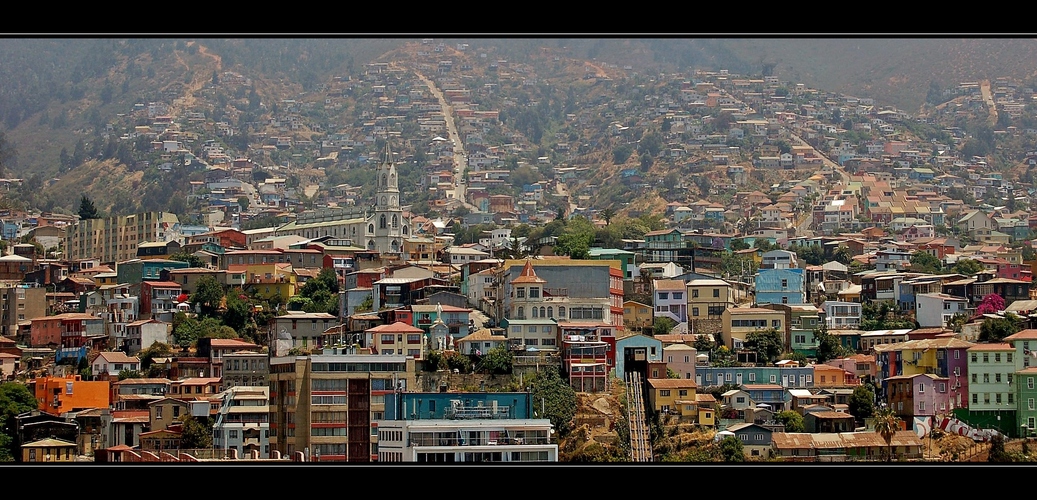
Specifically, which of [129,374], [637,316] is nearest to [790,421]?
[637,316]

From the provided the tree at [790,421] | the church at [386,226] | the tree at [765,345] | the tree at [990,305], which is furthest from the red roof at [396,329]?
the church at [386,226]

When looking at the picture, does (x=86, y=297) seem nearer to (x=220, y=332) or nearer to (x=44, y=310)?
(x=44, y=310)

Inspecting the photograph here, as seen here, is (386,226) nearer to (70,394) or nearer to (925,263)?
(925,263)

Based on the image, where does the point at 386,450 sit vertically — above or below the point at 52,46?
below

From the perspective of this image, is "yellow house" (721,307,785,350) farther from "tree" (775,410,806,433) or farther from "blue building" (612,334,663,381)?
"tree" (775,410,806,433)

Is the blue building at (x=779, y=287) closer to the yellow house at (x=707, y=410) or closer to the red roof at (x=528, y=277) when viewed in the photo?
the red roof at (x=528, y=277)
